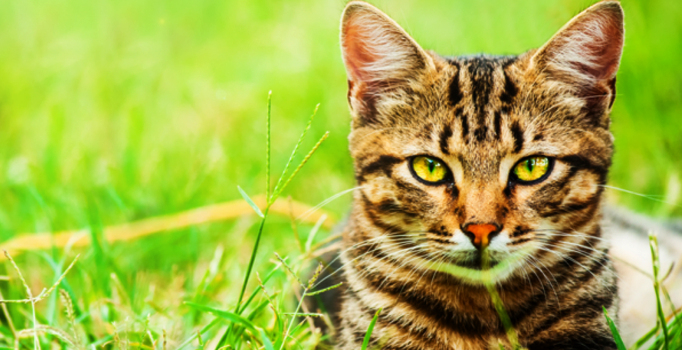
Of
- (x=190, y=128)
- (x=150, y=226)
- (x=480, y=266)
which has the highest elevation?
(x=480, y=266)

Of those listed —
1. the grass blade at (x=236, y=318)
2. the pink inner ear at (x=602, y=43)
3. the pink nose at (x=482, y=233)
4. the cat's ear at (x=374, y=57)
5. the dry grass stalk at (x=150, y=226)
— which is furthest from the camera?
the dry grass stalk at (x=150, y=226)

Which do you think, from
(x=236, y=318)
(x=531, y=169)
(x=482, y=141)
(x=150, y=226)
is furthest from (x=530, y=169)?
(x=150, y=226)

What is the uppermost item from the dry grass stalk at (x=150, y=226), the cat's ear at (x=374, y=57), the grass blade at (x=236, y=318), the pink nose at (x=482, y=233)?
the cat's ear at (x=374, y=57)

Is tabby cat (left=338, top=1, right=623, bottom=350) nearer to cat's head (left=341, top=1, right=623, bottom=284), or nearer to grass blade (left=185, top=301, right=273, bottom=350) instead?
cat's head (left=341, top=1, right=623, bottom=284)

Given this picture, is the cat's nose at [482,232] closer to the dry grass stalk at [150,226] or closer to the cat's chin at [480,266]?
the cat's chin at [480,266]

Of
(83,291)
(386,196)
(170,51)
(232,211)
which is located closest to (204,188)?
(232,211)

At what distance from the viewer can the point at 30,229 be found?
281 cm

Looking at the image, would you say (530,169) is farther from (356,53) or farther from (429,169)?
(356,53)

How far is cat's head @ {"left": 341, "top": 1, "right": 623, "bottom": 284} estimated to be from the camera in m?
1.71

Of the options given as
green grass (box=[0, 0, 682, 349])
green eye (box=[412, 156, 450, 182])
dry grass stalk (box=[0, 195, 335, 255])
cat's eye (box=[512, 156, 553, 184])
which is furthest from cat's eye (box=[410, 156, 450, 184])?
dry grass stalk (box=[0, 195, 335, 255])

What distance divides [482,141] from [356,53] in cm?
54

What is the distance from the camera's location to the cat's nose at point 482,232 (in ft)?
5.34

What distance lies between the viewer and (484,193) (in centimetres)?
169

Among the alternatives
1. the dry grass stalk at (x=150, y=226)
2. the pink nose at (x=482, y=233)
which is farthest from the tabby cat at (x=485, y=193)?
the dry grass stalk at (x=150, y=226)
